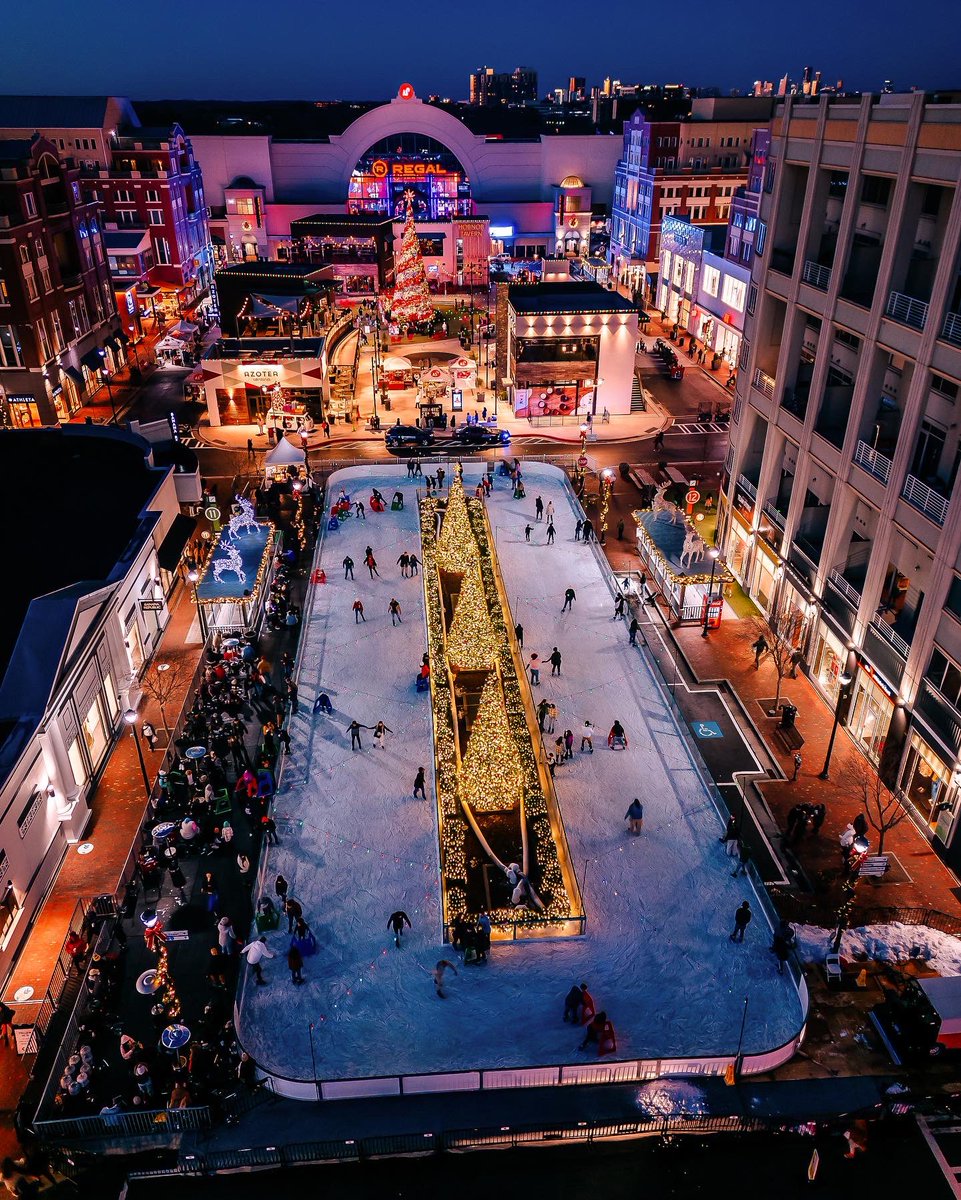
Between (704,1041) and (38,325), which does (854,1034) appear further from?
(38,325)

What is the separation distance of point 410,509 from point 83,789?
2474 cm

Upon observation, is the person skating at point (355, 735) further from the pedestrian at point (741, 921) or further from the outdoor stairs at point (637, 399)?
the outdoor stairs at point (637, 399)

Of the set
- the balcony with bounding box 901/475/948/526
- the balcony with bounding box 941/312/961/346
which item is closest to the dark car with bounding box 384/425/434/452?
the balcony with bounding box 901/475/948/526

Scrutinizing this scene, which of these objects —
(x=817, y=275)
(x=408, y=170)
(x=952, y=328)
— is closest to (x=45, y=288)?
(x=817, y=275)

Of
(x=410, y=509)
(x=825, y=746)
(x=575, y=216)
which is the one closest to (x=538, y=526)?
(x=410, y=509)

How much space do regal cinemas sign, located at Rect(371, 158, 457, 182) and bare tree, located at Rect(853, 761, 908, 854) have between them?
94631mm

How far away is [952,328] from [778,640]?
12991mm

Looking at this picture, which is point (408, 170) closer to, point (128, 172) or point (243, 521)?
point (128, 172)

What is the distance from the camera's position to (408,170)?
10194cm

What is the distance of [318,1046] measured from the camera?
1945cm

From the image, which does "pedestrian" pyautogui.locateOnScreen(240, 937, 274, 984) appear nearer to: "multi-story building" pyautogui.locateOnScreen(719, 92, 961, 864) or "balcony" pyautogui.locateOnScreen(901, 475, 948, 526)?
"multi-story building" pyautogui.locateOnScreen(719, 92, 961, 864)

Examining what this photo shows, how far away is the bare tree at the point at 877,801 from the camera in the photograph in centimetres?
2488

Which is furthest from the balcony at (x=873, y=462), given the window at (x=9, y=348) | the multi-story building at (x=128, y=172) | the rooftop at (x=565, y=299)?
the multi-story building at (x=128, y=172)

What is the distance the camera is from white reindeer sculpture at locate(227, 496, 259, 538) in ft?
124
